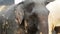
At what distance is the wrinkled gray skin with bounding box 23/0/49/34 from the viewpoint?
1.53 metres

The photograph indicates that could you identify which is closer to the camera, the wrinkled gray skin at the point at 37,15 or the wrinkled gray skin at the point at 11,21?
the wrinkled gray skin at the point at 37,15

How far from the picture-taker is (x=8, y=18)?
1763 mm

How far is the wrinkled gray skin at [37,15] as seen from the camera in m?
1.53

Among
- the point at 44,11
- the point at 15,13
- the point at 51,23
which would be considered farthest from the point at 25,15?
the point at 51,23

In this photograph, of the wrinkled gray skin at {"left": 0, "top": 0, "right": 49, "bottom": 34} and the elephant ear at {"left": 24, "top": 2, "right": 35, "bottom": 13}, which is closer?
the wrinkled gray skin at {"left": 0, "top": 0, "right": 49, "bottom": 34}

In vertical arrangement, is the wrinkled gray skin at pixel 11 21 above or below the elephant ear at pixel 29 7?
below

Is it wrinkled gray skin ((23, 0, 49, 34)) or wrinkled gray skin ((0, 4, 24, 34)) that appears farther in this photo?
wrinkled gray skin ((0, 4, 24, 34))

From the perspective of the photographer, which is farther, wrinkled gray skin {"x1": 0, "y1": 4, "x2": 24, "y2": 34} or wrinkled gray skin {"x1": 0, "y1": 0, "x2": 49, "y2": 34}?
wrinkled gray skin {"x1": 0, "y1": 4, "x2": 24, "y2": 34}

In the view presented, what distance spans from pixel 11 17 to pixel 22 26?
11 cm

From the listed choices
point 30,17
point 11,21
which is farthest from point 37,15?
point 11,21

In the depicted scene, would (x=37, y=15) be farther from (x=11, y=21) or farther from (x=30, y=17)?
(x=11, y=21)

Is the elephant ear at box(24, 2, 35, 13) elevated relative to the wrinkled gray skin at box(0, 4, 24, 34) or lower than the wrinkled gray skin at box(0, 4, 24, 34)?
elevated

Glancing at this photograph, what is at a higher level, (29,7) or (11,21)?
(29,7)

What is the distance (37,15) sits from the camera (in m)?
1.59
